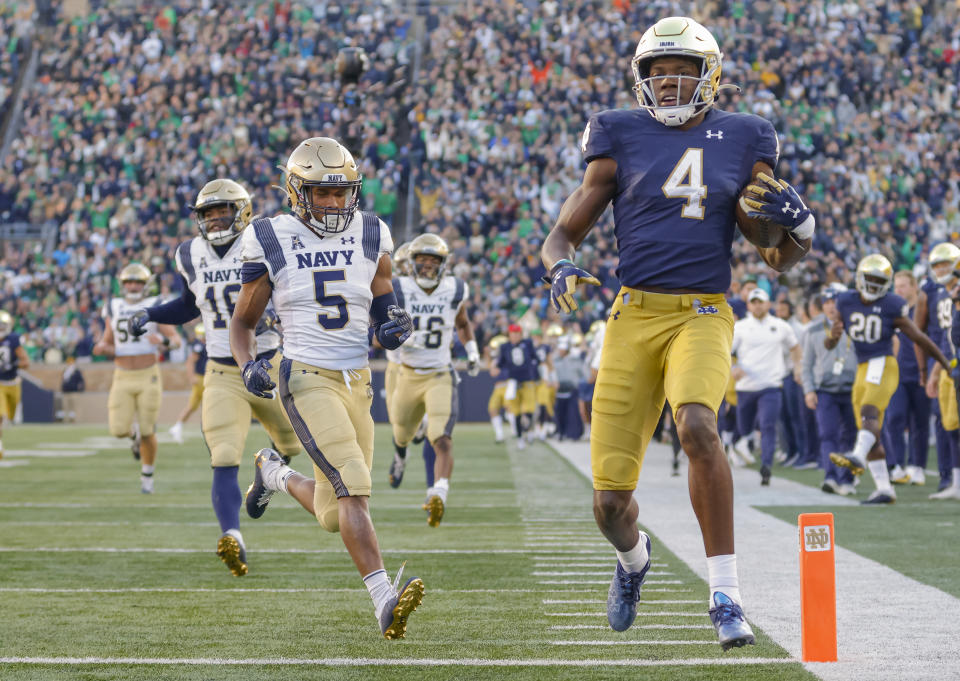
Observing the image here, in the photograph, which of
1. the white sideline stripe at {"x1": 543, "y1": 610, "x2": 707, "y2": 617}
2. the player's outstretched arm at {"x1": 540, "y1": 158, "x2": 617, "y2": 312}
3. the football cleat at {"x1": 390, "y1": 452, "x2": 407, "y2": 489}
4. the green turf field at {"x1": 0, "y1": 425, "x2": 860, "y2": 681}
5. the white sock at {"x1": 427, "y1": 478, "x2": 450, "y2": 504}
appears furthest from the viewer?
the football cleat at {"x1": 390, "y1": 452, "x2": 407, "y2": 489}

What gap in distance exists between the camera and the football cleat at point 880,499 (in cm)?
1018

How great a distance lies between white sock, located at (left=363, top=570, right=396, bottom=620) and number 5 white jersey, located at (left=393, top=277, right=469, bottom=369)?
184 inches

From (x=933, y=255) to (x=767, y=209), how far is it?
22.1 ft

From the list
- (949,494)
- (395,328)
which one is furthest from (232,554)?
(949,494)

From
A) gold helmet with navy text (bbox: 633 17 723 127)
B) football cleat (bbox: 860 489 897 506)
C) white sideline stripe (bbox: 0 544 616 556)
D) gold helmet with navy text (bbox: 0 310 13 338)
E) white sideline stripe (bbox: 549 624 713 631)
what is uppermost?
gold helmet with navy text (bbox: 633 17 723 127)

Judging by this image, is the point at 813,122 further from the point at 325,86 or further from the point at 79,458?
the point at 79,458

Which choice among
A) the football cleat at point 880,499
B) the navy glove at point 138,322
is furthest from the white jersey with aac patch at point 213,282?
the football cleat at point 880,499

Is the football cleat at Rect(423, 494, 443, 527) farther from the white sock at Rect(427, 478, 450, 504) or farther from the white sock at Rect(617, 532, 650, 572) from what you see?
the white sock at Rect(617, 532, 650, 572)

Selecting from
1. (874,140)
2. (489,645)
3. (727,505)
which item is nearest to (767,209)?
(727,505)

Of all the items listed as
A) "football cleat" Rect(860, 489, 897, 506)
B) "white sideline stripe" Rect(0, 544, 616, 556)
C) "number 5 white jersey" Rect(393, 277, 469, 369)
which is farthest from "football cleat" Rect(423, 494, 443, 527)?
"football cleat" Rect(860, 489, 897, 506)

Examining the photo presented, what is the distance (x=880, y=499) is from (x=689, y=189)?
21.1 ft

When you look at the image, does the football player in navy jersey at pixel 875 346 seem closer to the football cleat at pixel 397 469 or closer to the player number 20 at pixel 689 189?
the football cleat at pixel 397 469

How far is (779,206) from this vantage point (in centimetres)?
428

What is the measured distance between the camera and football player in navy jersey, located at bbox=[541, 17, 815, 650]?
441 cm
